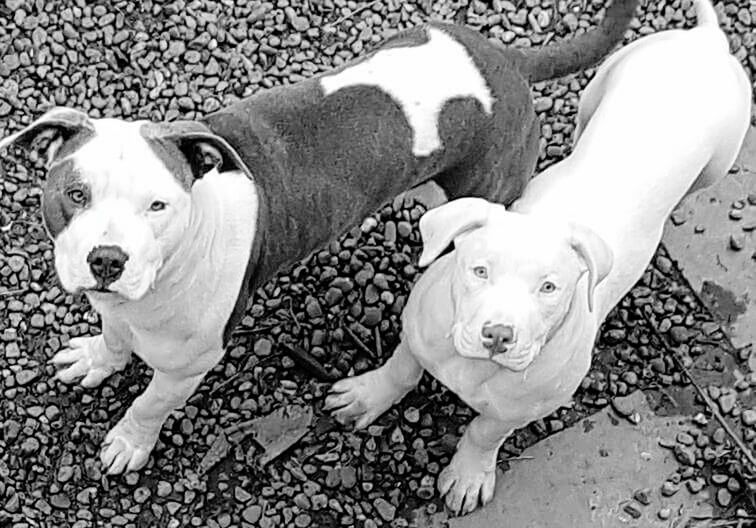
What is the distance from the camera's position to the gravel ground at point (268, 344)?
14.4 ft

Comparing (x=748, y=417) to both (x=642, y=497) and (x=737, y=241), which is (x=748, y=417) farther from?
(x=737, y=241)

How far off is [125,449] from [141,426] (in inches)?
5.2

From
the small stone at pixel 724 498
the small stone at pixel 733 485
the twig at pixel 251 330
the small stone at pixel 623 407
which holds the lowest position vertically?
the small stone at pixel 724 498

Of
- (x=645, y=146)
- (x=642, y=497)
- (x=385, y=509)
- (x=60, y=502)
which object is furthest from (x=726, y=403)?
(x=60, y=502)

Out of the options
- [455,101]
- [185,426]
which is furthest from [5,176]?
[455,101]

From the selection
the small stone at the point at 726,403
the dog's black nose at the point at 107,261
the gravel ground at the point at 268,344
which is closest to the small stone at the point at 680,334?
the gravel ground at the point at 268,344

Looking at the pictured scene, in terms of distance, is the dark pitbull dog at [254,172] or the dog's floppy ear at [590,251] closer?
the dark pitbull dog at [254,172]

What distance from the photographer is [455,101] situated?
394 cm

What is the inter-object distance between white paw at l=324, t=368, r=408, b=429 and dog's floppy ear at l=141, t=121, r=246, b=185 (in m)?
1.33

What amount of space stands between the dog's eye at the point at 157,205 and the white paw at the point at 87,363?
1367mm

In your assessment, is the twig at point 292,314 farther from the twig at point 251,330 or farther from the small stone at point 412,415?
the small stone at point 412,415

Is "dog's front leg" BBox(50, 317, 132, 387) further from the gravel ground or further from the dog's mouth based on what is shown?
the dog's mouth

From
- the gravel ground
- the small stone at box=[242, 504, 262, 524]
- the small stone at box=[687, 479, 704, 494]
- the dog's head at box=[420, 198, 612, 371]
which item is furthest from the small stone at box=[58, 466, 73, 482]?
the small stone at box=[687, 479, 704, 494]

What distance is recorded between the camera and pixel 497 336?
3275 millimetres
